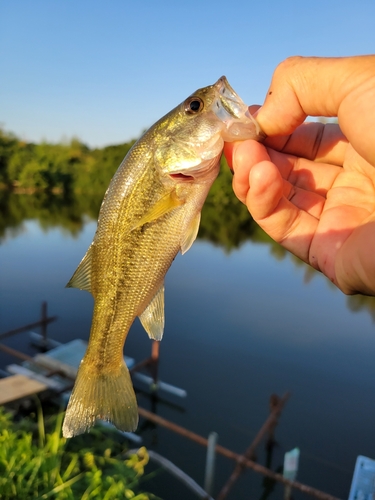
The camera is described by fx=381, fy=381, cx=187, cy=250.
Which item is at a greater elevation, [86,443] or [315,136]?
[315,136]

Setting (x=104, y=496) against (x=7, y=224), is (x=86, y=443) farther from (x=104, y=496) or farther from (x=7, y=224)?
(x=7, y=224)

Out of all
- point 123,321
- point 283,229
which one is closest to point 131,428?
point 123,321

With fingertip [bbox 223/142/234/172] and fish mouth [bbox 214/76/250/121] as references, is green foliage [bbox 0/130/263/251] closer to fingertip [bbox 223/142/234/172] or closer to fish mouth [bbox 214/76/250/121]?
fingertip [bbox 223/142/234/172]

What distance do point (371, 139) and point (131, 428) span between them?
5.91 ft

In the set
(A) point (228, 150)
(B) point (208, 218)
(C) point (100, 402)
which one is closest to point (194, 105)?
(A) point (228, 150)

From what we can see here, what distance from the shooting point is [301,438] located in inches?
344

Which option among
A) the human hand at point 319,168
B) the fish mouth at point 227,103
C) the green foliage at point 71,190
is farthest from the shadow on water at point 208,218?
the fish mouth at point 227,103

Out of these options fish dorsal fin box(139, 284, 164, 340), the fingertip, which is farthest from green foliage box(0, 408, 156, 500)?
the fingertip

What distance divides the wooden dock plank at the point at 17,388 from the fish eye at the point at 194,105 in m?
5.70

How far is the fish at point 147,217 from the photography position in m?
1.94

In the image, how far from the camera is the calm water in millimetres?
8305

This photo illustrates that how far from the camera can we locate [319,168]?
2.33 metres

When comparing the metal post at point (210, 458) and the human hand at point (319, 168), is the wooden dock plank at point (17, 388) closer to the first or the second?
the metal post at point (210, 458)

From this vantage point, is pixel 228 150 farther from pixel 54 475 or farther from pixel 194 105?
pixel 54 475
